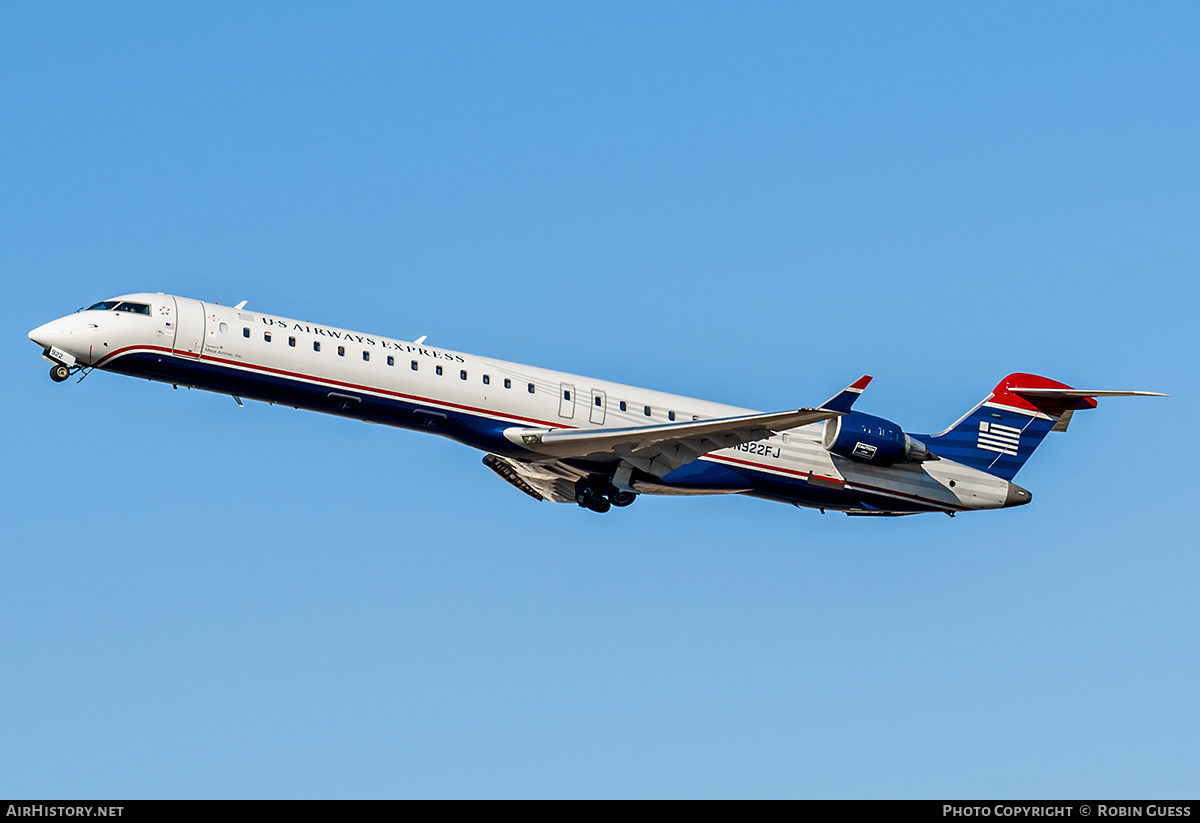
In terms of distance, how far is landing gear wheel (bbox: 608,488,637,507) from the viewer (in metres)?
28.9

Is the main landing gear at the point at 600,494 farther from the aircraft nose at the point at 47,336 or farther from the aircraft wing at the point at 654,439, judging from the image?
the aircraft nose at the point at 47,336

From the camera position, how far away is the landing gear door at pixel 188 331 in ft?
84.5

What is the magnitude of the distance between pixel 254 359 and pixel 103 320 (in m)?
2.69

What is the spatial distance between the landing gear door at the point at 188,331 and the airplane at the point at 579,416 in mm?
28

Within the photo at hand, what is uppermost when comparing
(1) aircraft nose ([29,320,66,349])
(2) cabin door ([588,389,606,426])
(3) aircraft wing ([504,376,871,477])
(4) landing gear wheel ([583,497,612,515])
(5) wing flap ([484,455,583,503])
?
(1) aircraft nose ([29,320,66,349])

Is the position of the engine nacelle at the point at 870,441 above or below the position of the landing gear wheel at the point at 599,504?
above

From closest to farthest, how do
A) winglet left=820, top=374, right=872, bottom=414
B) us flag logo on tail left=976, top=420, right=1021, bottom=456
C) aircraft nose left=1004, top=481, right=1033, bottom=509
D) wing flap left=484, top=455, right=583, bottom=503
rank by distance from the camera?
winglet left=820, top=374, right=872, bottom=414 → wing flap left=484, top=455, right=583, bottom=503 → aircraft nose left=1004, top=481, right=1033, bottom=509 → us flag logo on tail left=976, top=420, right=1021, bottom=456

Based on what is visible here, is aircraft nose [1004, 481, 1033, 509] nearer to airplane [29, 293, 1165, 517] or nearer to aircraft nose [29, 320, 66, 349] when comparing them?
airplane [29, 293, 1165, 517]

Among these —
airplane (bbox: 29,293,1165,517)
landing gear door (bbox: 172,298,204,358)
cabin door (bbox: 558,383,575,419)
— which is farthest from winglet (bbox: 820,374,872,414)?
landing gear door (bbox: 172,298,204,358)

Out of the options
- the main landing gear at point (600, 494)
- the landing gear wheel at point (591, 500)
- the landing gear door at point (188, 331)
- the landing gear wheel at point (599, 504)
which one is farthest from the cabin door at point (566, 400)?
the landing gear door at point (188, 331)

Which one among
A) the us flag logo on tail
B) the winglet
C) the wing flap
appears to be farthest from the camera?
the us flag logo on tail

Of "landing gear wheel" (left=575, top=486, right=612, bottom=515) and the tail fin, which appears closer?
"landing gear wheel" (left=575, top=486, right=612, bottom=515)

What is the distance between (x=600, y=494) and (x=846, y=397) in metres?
6.28
